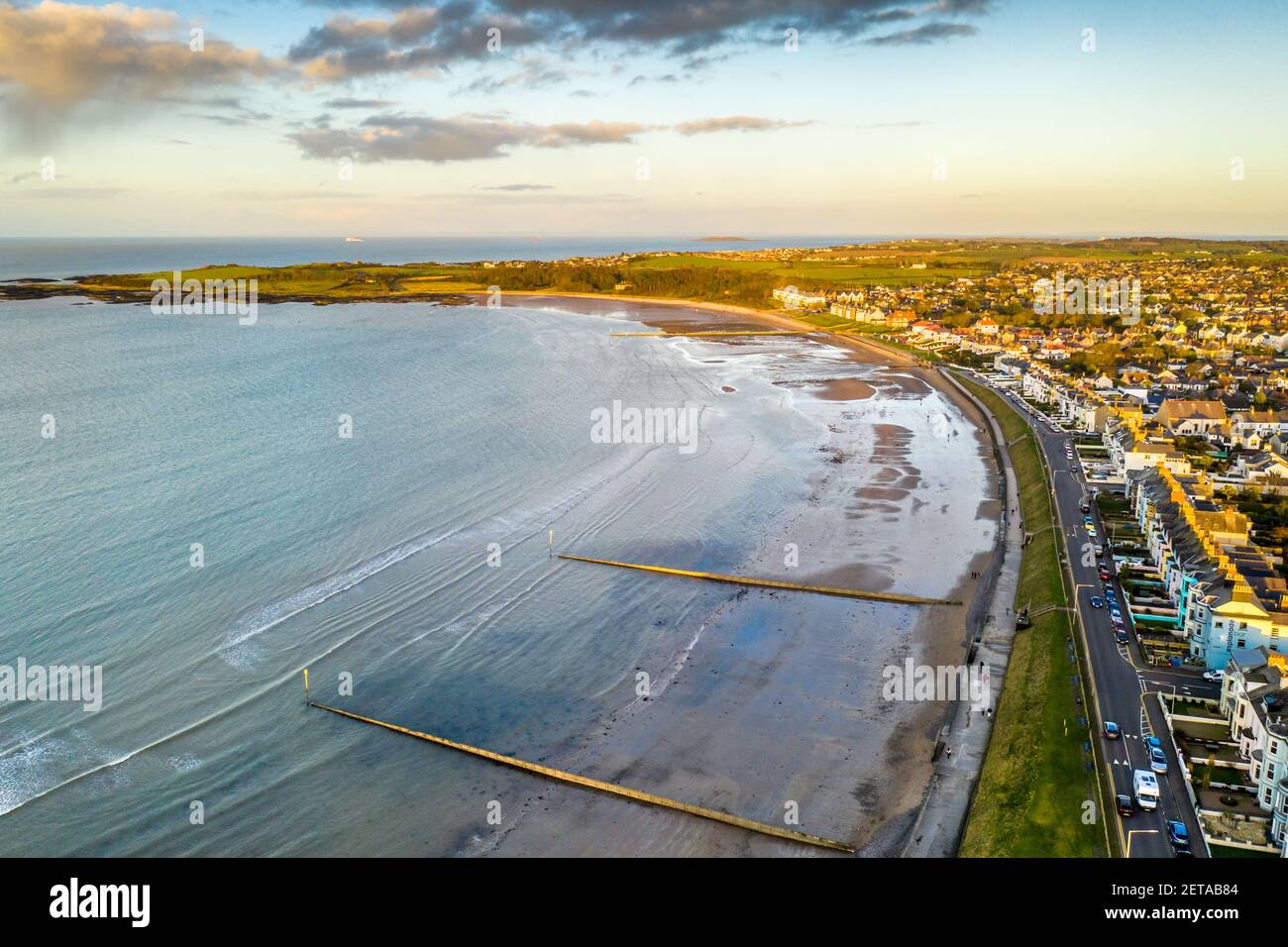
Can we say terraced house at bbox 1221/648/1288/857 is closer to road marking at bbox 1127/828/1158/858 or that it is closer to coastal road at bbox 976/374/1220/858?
coastal road at bbox 976/374/1220/858

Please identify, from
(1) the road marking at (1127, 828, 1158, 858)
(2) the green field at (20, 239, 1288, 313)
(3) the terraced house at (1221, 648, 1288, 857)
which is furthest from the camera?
(2) the green field at (20, 239, 1288, 313)

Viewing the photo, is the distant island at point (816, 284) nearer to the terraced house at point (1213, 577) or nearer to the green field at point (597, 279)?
the green field at point (597, 279)

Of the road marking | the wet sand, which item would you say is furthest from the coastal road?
the wet sand

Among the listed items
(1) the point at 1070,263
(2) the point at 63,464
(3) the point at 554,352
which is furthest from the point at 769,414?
(1) the point at 1070,263

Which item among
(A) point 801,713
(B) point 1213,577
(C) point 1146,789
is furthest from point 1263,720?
(A) point 801,713

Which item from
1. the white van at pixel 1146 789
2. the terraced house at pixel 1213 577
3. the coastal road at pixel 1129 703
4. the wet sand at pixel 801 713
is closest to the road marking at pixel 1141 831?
the coastal road at pixel 1129 703
